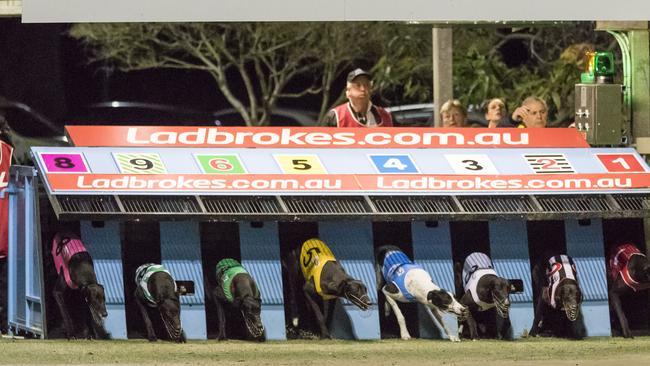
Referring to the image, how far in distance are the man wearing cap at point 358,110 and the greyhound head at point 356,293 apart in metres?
1.69

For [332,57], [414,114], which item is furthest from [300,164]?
[332,57]

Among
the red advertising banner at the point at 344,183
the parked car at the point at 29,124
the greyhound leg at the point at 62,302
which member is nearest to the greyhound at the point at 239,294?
the red advertising banner at the point at 344,183

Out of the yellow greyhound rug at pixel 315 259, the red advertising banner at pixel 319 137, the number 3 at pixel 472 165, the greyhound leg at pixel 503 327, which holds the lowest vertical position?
the greyhound leg at pixel 503 327

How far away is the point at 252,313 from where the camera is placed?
11602 millimetres

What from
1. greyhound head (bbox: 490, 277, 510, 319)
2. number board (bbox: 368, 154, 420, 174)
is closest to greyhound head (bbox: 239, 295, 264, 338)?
number board (bbox: 368, 154, 420, 174)

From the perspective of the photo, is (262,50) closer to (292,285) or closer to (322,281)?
(292,285)

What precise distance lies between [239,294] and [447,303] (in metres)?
1.45

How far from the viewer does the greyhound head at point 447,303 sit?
11.5 metres

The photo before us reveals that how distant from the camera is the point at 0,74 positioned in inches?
1195

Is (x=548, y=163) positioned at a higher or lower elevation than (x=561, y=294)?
higher

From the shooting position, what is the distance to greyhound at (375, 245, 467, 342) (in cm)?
1155

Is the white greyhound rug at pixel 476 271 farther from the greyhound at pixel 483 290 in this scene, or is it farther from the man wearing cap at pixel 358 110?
the man wearing cap at pixel 358 110

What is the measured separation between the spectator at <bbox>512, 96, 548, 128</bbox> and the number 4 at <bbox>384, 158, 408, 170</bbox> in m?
1.78

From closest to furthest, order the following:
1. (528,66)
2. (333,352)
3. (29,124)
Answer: (333,352) < (528,66) < (29,124)
